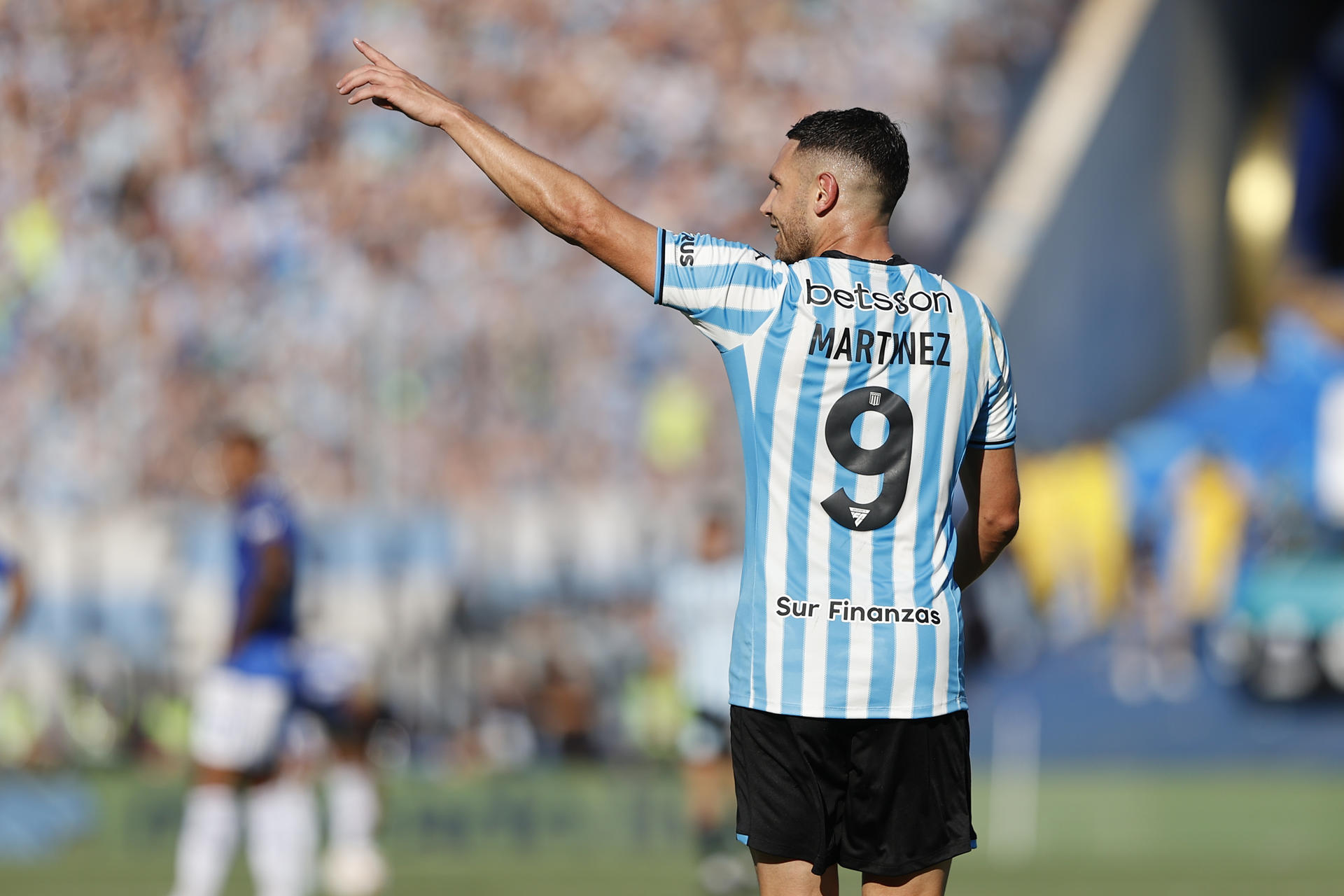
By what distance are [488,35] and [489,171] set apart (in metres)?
11.6

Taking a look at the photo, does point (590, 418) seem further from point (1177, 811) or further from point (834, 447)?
point (834, 447)

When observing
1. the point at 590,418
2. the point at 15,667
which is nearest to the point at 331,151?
the point at 590,418

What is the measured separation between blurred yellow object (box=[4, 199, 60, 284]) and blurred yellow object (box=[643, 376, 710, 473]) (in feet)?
15.6

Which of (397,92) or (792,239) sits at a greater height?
(397,92)

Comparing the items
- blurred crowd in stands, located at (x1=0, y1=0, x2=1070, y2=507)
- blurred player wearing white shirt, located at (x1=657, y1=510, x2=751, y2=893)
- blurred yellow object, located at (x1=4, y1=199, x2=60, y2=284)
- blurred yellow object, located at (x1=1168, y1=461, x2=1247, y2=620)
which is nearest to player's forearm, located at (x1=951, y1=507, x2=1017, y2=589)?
blurred player wearing white shirt, located at (x1=657, y1=510, x2=751, y2=893)

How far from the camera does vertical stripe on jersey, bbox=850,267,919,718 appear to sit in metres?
2.83

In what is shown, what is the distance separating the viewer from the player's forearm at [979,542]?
313 centimetres

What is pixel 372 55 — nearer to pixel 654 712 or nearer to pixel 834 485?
pixel 834 485

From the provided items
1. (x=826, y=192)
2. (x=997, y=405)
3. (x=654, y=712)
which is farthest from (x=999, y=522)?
(x=654, y=712)

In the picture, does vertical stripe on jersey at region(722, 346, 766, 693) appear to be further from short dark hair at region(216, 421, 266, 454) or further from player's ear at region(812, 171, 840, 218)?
short dark hair at region(216, 421, 266, 454)

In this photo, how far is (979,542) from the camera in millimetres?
3143

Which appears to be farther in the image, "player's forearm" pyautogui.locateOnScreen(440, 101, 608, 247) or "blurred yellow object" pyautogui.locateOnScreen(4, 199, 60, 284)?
"blurred yellow object" pyautogui.locateOnScreen(4, 199, 60, 284)

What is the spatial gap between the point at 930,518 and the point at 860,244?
1.58ft

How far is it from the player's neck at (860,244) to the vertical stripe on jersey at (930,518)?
A: 94mm
